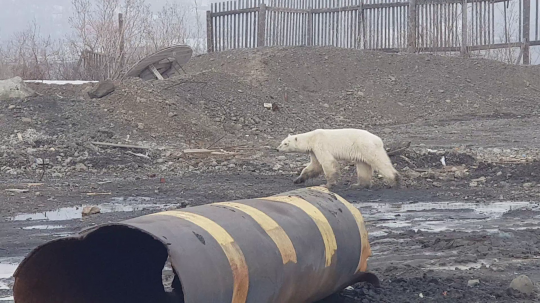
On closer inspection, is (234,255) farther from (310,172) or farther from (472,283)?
(310,172)

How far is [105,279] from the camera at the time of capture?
5.75 metres

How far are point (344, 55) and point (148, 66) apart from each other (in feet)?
20.7

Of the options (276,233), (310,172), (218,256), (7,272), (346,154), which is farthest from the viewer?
(310,172)

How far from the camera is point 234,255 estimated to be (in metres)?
4.72

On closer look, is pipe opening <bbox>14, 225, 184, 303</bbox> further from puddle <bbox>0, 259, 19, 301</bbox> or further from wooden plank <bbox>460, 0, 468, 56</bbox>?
wooden plank <bbox>460, 0, 468, 56</bbox>

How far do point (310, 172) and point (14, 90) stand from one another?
30.5 feet

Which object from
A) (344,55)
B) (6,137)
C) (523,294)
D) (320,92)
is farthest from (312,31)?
(523,294)

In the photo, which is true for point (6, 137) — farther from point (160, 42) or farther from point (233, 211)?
point (160, 42)

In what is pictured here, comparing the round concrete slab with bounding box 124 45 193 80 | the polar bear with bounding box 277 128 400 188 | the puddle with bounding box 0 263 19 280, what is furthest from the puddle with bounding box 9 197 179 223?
the round concrete slab with bounding box 124 45 193 80

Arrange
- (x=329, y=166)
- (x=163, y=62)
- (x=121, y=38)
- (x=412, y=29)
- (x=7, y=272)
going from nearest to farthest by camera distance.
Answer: (x=7, y=272)
(x=329, y=166)
(x=163, y=62)
(x=121, y=38)
(x=412, y=29)

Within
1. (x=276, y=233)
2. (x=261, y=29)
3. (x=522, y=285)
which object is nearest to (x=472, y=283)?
(x=522, y=285)

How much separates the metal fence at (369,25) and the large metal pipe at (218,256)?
62.9 ft

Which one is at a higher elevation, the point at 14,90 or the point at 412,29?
the point at 412,29

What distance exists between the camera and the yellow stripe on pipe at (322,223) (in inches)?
220
